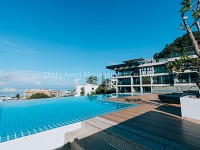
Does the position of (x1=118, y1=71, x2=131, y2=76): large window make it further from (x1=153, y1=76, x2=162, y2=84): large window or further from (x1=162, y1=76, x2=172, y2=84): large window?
(x1=162, y1=76, x2=172, y2=84): large window

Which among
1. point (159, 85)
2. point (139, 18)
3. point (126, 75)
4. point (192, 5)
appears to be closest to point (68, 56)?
point (126, 75)

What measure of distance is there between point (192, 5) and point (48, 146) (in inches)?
391

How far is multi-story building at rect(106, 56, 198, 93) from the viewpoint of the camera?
19.3 m

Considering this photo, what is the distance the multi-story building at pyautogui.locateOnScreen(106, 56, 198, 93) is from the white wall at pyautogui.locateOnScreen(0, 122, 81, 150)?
62.3ft

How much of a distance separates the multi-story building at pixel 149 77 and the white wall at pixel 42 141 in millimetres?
18994

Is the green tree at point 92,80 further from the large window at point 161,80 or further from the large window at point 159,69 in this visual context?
the large window at point 159,69

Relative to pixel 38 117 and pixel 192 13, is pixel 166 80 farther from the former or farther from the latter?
pixel 38 117

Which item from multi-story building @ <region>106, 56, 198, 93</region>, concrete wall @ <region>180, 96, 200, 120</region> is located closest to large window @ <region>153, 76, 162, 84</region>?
multi-story building @ <region>106, 56, 198, 93</region>

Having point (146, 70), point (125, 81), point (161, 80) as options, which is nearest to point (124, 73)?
point (125, 81)

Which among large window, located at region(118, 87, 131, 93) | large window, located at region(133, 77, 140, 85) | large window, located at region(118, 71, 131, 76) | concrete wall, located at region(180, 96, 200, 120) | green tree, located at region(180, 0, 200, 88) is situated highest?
green tree, located at region(180, 0, 200, 88)

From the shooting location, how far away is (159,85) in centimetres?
2220

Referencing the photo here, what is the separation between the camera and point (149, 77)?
23906 mm

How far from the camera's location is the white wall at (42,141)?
471 cm

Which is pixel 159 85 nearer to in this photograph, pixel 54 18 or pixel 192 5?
pixel 192 5
